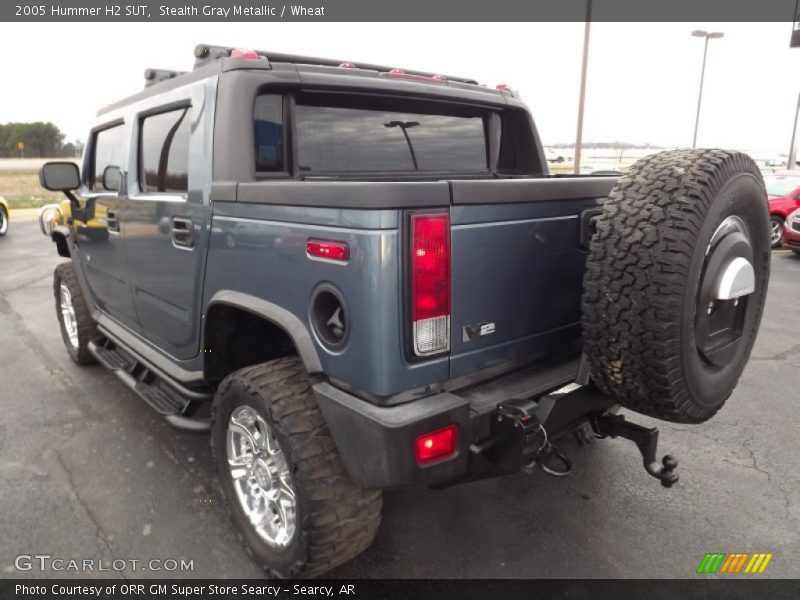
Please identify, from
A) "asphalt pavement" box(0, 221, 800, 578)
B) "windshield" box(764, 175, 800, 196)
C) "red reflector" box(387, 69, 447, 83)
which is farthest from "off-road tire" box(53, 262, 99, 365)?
"windshield" box(764, 175, 800, 196)

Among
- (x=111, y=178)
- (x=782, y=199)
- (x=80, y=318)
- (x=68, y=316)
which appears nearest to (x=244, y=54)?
(x=111, y=178)

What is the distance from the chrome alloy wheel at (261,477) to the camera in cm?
241

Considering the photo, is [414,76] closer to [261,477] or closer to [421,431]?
[421,431]

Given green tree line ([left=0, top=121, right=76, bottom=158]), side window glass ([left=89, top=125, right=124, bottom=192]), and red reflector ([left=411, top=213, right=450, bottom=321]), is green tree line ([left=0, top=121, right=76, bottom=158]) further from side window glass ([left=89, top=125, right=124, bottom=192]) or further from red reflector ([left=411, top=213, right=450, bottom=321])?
red reflector ([left=411, top=213, right=450, bottom=321])

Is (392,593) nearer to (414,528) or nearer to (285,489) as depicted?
(414,528)

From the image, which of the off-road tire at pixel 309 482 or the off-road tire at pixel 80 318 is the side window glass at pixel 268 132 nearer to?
the off-road tire at pixel 309 482

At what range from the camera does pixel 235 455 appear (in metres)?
2.67

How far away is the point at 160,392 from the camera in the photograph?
331 cm

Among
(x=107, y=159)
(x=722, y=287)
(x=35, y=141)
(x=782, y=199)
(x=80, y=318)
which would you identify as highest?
(x=35, y=141)

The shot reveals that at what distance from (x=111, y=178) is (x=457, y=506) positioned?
303 cm

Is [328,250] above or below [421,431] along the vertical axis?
above

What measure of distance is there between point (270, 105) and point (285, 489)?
67.6 inches

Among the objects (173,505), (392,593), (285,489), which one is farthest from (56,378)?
(392,593)

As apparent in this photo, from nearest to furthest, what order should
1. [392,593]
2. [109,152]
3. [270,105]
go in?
[392,593] → [270,105] → [109,152]
